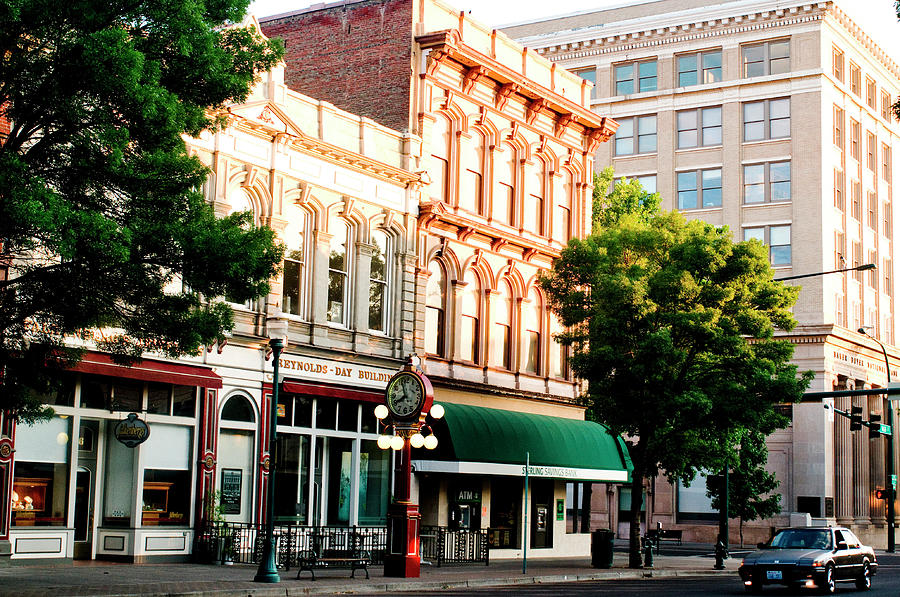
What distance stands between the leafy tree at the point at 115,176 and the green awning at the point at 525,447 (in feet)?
46.4

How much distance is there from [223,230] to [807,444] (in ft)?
168

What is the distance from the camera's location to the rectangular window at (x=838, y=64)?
6756 cm

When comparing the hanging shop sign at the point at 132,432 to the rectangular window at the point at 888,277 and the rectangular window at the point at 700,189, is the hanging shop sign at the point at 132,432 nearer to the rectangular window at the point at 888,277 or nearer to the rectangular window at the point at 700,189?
the rectangular window at the point at 700,189

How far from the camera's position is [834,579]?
25672 mm

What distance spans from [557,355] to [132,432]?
18406 millimetres

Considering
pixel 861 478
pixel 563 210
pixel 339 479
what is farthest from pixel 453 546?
pixel 861 478

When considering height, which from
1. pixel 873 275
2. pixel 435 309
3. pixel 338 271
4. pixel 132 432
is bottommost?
pixel 132 432

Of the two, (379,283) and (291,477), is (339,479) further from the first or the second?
(379,283)

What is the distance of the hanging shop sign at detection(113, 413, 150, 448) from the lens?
2509 centimetres

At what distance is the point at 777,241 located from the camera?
217 feet

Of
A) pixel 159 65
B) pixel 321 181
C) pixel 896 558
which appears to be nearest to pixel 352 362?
pixel 321 181

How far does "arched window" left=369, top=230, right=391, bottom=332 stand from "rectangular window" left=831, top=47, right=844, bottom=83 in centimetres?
4283

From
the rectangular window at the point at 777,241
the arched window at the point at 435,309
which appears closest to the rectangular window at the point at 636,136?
the rectangular window at the point at 777,241

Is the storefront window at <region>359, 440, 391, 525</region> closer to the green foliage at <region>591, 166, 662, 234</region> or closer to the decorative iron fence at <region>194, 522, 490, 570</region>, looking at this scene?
the decorative iron fence at <region>194, 522, 490, 570</region>
